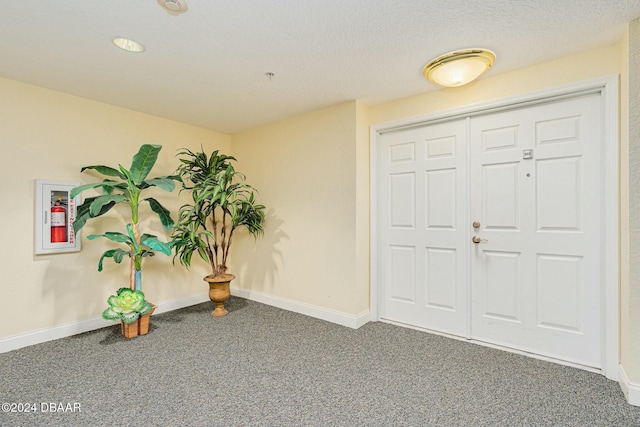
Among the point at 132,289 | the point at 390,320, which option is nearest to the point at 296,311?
the point at 390,320

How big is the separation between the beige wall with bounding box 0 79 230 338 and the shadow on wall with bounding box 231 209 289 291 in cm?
106

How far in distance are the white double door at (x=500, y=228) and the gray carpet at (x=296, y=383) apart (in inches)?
10.0

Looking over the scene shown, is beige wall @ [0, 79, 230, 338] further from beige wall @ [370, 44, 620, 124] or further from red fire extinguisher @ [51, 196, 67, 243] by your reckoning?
beige wall @ [370, 44, 620, 124]

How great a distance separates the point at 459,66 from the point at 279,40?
4.38ft

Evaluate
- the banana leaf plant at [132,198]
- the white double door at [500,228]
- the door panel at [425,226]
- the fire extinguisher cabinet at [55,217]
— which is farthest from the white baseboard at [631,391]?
the fire extinguisher cabinet at [55,217]

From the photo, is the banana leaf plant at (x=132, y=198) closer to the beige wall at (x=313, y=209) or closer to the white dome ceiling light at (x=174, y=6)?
the beige wall at (x=313, y=209)

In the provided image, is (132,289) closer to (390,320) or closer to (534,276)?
(390,320)

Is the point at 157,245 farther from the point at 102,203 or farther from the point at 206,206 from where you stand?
the point at 206,206

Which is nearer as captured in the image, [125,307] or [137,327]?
[125,307]

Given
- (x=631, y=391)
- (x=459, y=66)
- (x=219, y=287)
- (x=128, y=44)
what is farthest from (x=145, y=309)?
(x=631, y=391)

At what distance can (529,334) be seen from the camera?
7.84ft

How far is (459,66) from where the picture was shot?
2213mm

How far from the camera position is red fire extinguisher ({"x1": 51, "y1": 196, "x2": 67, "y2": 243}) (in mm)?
2738

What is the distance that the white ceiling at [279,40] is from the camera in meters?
1.70
